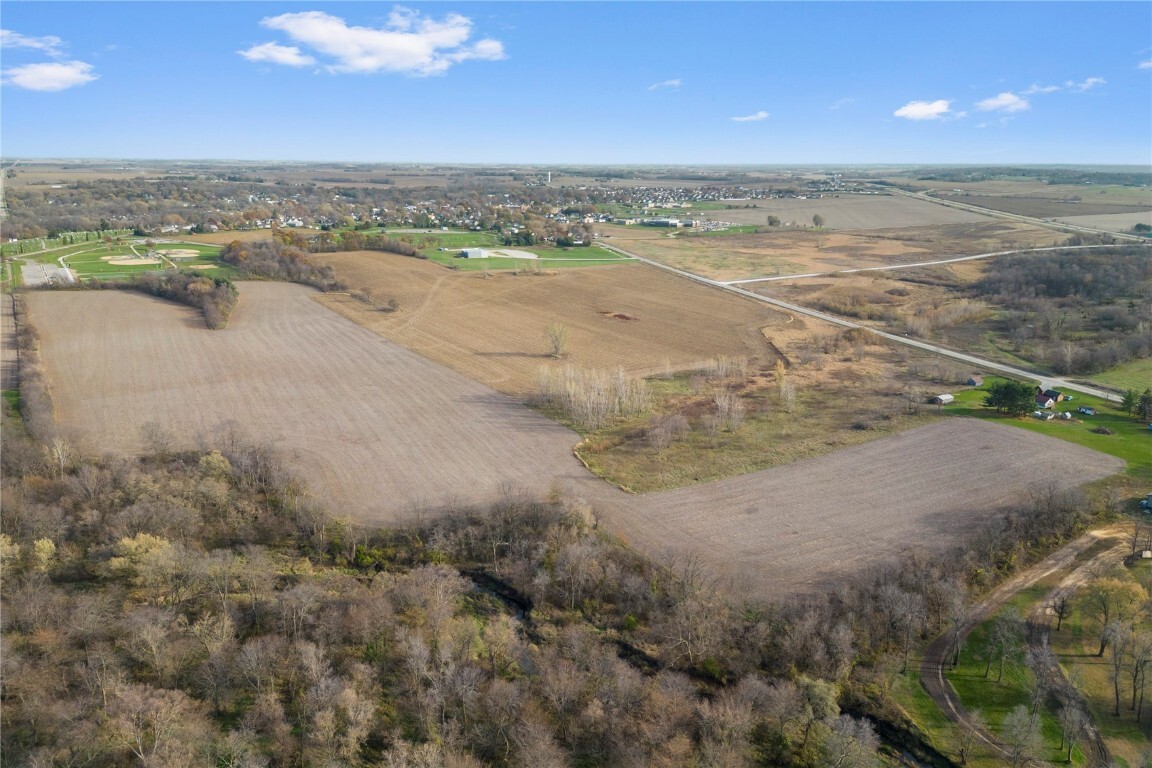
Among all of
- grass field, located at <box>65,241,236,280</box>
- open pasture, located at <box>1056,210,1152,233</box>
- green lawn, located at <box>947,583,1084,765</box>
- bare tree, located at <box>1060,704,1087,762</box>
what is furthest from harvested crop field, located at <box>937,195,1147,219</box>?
grass field, located at <box>65,241,236,280</box>

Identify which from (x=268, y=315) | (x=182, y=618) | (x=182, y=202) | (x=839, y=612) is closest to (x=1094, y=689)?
(x=839, y=612)

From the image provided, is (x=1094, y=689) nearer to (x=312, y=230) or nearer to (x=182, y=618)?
(x=182, y=618)

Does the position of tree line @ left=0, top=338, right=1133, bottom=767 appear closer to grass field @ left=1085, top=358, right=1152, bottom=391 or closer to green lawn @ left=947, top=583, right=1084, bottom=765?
green lawn @ left=947, top=583, right=1084, bottom=765

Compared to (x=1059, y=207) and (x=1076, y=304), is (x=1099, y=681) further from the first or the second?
(x=1059, y=207)

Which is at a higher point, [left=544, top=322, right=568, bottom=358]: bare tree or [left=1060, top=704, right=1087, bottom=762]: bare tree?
[left=544, top=322, right=568, bottom=358]: bare tree

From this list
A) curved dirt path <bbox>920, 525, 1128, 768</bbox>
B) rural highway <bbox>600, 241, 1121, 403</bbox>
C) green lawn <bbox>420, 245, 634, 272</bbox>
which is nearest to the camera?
curved dirt path <bbox>920, 525, 1128, 768</bbox>

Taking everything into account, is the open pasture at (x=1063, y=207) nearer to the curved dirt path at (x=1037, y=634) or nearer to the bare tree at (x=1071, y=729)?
the curved dirt path at (x=1037, y=634)
